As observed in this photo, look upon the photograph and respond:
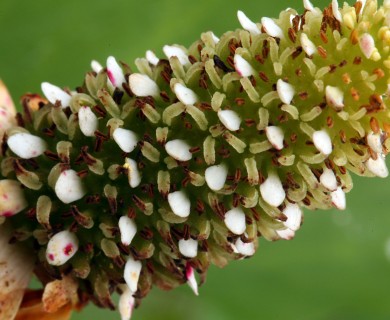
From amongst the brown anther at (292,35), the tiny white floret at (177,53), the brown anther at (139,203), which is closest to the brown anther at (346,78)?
the brown anther at (292,35)

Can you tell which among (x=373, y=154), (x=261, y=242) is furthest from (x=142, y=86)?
(x=261, y=242)

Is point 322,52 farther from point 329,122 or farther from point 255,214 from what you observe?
point 255,214

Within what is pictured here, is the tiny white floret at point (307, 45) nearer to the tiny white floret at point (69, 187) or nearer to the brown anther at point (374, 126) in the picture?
the brown anther at point (374, 126)

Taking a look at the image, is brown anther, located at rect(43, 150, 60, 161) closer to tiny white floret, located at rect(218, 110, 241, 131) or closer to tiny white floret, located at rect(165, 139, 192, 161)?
tiny white floret, located at rect(165, 139, 192, 161)

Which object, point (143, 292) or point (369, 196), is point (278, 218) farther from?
point (369, 196)

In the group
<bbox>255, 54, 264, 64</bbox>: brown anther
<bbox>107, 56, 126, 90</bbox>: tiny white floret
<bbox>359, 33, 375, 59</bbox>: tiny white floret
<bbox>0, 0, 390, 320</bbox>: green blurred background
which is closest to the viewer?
<bbox>359, 33, 375, 59</bbox>: tiny white floret

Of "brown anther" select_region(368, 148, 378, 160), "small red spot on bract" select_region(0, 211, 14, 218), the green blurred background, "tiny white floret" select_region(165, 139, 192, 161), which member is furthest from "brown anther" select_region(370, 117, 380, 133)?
the green blurred background
